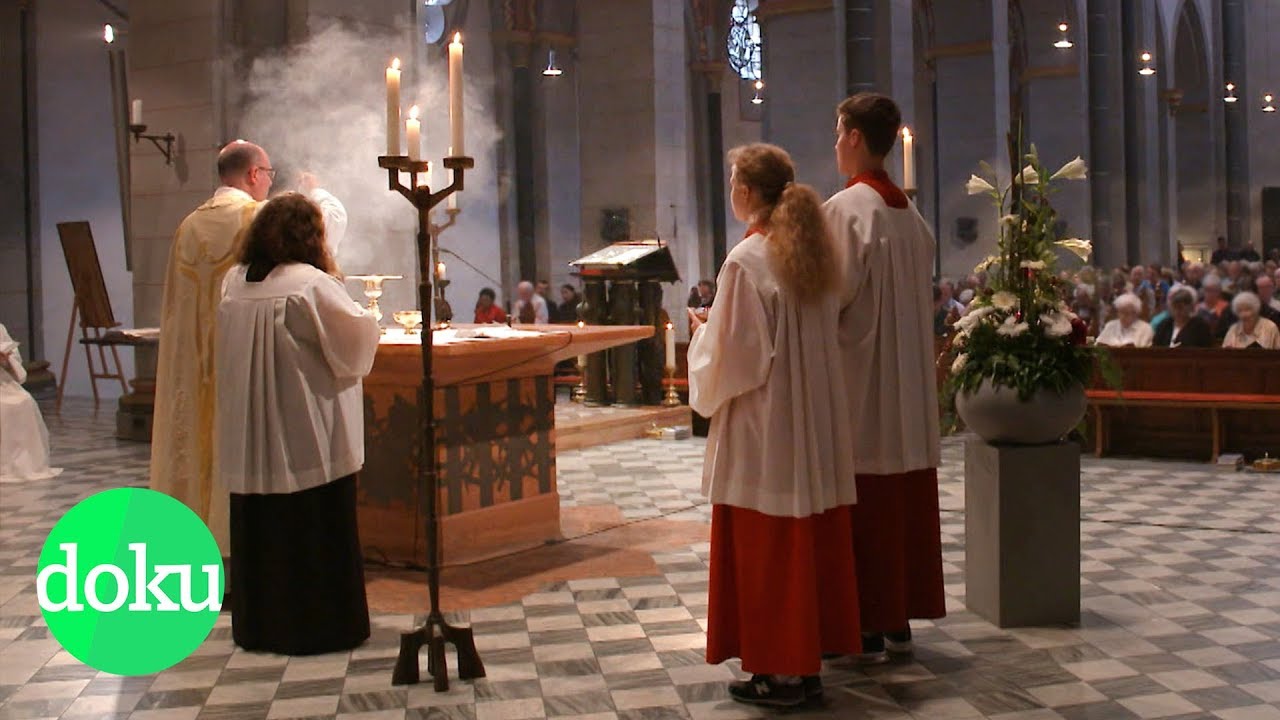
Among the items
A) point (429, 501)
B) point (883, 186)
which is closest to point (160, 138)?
point (429, 501)

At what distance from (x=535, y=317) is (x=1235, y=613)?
39.4 ft

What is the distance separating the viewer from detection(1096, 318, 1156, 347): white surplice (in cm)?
1122

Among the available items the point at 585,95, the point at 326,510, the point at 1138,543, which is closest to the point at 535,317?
the point at 585,95

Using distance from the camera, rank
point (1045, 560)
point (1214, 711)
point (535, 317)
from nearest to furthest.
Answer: point (1214, 711) < point (1045, 560) < point (535, 317)

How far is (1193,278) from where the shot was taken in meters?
20.0

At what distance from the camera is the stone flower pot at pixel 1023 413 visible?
17.4 feet

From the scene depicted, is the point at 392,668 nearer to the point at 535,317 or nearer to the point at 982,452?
the point at 982,452

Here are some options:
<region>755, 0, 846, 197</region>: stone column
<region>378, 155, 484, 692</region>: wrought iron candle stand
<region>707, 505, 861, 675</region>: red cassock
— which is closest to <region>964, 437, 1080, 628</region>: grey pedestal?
<region>707, 505, 861, 675</region>: red cassock

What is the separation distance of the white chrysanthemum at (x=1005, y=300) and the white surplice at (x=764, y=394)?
120 cm

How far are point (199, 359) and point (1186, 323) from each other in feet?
25.9

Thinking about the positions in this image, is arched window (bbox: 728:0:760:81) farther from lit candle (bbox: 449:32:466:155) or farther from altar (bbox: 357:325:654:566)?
lit candle (bbox: 449:32:466:155)

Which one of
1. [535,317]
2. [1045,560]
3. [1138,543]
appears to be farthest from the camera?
[535,317]

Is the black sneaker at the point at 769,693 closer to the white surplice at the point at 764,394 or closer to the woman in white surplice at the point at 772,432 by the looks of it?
the woman in white surplice at the point at 772,432

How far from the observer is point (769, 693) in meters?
4.49
